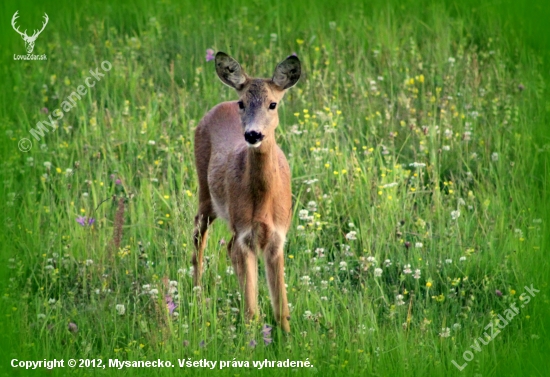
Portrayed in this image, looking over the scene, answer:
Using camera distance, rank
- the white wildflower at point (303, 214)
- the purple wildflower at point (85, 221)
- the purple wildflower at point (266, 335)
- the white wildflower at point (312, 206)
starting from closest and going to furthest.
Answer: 1. the purple wildflower at point (266, 335)
2. the purple wildflower at point (85, 221)
3. the white wildflower at point (303, 214)
4. the white wildflower at point (312, 206)

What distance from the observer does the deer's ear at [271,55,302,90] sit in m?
7.25

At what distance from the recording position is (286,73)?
7.31 m

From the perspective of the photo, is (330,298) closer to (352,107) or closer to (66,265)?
(66,265)

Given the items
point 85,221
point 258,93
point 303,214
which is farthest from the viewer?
point 303,214

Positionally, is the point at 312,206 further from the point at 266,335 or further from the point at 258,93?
the point at 266,335

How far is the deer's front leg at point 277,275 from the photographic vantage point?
7133 mm

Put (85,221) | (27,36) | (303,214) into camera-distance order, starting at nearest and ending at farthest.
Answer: (85,221)
(303,214)
(27,36)

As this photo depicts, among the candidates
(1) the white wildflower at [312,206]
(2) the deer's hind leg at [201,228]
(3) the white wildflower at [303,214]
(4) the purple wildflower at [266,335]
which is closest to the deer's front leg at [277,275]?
(4) the purple wildflower at [266,335]

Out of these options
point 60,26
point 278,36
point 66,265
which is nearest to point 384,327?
point 66,265

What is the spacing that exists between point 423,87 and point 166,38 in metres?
3.28

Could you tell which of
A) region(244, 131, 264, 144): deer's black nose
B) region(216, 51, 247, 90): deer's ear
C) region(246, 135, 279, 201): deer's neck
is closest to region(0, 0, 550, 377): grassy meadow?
region(246, 135, 279, 201): deer's neck

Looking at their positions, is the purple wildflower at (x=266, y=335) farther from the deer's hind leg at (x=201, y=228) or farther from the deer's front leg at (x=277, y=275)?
the deer's hind leg at (x=201, y=228)

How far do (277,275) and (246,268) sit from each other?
0.24 meters

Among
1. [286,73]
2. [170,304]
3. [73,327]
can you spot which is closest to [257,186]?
[286,73]
